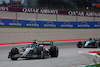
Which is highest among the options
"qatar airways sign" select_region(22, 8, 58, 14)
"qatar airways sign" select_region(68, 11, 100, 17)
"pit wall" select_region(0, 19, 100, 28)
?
"qatar airways sign" select_region(22, 8, 58, 14)

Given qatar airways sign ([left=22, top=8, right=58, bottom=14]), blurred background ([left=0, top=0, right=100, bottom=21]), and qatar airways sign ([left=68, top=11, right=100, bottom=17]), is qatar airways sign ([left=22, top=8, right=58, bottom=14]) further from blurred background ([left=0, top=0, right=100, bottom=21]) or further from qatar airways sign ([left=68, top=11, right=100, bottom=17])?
qatar airways sign ([left=68, top=11, right=100, bottom=17])

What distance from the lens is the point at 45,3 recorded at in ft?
123

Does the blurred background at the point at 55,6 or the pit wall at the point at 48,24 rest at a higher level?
the blurred background at the point at 55,6

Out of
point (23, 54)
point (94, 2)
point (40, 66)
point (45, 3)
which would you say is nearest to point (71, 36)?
point (45, 3)

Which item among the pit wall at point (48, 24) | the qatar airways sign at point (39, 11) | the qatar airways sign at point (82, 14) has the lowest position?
the pit wall at point (48, 24)

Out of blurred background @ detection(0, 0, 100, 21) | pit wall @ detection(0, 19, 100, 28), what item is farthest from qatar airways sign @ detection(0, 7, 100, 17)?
pit wall @ detection(0, 19, 100, 28)

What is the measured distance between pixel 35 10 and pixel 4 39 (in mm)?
9780

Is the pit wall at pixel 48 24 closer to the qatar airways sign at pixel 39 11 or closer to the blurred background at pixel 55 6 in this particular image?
the blurred background at pixel 55 6

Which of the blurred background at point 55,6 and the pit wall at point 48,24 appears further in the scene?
the blurred background at point 55,6

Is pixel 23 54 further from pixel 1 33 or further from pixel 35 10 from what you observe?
pixel 35 10

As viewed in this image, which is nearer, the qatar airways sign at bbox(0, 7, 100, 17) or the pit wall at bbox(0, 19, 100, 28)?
the pit wall at bbox(0, 19, 100, 28)

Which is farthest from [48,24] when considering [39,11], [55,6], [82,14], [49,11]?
[82,14]

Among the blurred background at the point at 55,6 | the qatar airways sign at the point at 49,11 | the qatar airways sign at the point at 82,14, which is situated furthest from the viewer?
the qatar airways sign at the point at 82,14

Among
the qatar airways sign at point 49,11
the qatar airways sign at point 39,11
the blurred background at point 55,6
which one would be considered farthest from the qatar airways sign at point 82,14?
the qatar airways sign at point 39,11
